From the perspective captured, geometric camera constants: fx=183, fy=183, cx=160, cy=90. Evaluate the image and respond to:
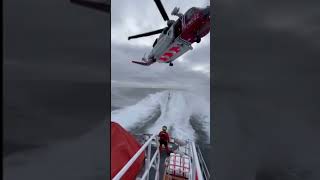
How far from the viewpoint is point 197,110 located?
9859mm

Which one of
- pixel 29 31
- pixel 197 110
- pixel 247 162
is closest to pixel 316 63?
pixel 247 162

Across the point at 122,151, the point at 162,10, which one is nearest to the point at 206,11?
the point at 162,10

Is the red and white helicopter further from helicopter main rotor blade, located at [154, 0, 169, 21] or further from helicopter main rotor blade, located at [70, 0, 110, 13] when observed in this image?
helicopter main rotor blade, located at [70, 0, 110, 13]

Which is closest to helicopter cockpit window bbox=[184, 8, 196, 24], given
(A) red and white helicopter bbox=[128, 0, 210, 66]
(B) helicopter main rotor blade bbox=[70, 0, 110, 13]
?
(A) red and white helicopter bbox=[128, 0, 210, 66]

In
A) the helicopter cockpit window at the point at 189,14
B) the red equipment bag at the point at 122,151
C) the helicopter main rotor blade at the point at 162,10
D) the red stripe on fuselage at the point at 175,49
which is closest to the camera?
the red equipment bag at the point at 122,151

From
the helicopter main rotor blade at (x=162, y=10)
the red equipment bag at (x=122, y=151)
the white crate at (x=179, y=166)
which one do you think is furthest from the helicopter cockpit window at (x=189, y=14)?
the red equipment bag at (x=122, y=151)

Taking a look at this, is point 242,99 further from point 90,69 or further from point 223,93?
point 90,69

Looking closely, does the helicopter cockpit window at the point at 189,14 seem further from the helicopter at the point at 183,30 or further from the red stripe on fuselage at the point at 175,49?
the red stripe on fuselage at the point at 175,49

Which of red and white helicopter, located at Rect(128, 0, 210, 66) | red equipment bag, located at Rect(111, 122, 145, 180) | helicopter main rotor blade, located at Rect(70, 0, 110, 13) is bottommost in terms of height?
red equipment bag, located at Rect(111, 122, 145, 180)

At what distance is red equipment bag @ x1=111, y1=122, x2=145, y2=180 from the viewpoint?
4.89 ft

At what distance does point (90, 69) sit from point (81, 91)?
5cm

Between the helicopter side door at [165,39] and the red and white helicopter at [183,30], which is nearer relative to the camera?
the red and white helicopter at [183,30]

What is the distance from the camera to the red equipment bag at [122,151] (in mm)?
1490

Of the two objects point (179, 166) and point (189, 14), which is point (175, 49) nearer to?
point (189, 14)
